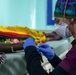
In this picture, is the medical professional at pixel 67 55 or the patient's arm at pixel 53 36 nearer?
the medical professional at pixel 67 55

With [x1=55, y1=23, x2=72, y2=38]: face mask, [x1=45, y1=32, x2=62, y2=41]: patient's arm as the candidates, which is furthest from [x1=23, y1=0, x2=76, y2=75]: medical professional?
[x1=45, y1=32, x2=62, y2=41]: patient's arm

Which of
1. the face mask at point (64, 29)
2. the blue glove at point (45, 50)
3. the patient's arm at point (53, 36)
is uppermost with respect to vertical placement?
the face mask at point (64, 29)

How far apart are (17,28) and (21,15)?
0.88m

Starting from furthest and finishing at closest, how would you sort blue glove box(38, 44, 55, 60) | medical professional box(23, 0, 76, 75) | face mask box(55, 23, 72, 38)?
blue glove box(38, 44, 55, 60), face mask box(55, 23, 72, 38), medical professional box(23, 0, 76, 75)

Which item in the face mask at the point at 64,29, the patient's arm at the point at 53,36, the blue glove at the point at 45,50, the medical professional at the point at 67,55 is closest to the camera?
the medical professional at the point at 67,55

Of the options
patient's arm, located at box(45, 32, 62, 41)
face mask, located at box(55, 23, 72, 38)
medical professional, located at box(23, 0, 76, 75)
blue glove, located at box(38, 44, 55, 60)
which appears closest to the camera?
medical professional, located at box(23, 0, 76, 75)

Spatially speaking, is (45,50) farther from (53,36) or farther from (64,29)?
(53,36)

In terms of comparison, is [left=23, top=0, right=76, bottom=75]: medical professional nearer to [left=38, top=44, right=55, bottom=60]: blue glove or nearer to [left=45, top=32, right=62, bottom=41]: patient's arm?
[left=38, top=44, right=55, bottom=60]: blue glove

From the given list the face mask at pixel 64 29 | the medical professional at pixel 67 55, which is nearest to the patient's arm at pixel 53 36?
the face mask at pixel 64 29

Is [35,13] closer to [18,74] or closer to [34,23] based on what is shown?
[34,23]

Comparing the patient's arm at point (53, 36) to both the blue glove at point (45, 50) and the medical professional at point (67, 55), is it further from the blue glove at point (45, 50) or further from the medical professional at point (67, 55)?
the medical professional at point (67, 55)

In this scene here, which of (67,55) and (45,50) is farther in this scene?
(45,50)

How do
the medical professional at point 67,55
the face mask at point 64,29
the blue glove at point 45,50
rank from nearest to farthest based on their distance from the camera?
the medical professional at point 67,55 → the face mask at point 64,29 → the blue glove at point 45,50

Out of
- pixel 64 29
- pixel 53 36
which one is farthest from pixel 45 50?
pixel 53 36
